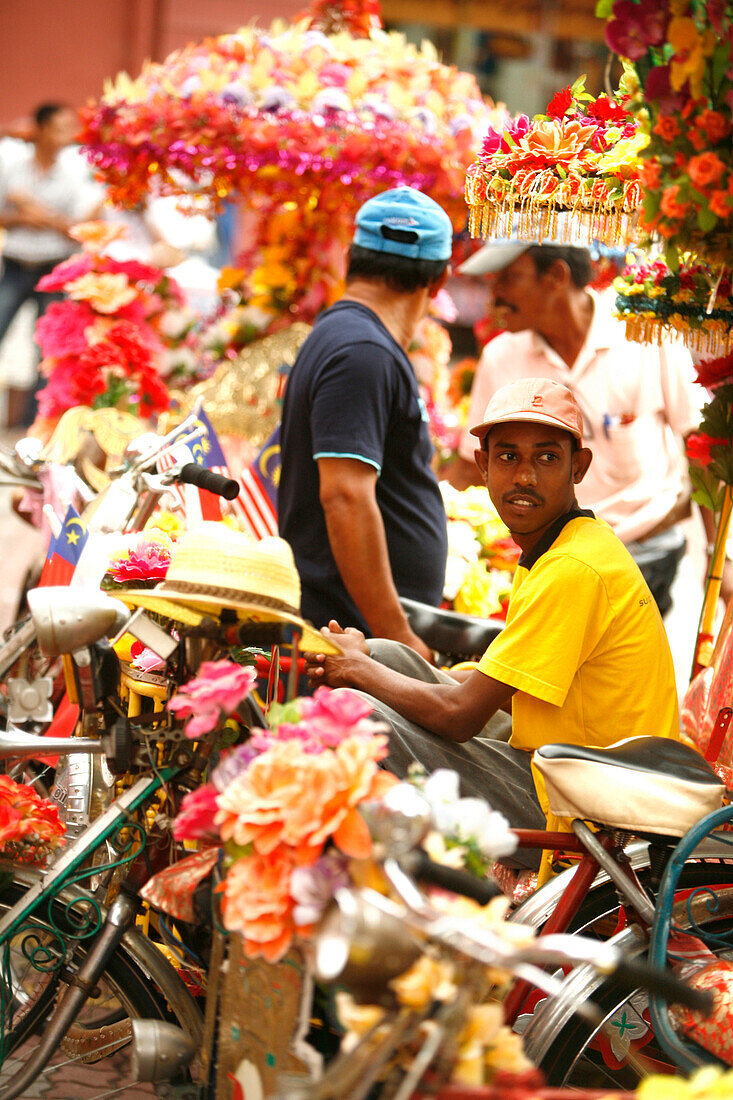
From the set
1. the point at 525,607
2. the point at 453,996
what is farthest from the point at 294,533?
the point at 453,996

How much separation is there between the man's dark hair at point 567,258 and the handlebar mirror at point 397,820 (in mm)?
3236

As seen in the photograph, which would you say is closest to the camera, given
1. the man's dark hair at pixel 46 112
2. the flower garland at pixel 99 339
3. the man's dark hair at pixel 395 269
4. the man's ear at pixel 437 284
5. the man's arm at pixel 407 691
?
the man's arm at pixel 407 691

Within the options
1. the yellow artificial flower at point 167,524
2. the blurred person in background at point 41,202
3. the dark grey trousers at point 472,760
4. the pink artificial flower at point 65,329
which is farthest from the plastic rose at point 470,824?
the blurred person in background at point 41,202

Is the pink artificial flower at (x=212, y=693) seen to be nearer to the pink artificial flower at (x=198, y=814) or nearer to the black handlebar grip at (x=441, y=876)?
the pink artificial flower at (x=198, y=814)

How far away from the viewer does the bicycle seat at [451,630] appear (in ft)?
10.6

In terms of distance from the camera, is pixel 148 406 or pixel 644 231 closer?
pixel 644 231

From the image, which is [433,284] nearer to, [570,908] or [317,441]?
[317,441]

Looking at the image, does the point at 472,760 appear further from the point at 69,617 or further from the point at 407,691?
the point at 69,617

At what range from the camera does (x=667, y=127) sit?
1.88 metres

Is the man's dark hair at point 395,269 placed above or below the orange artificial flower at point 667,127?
below

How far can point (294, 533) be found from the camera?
3.40 m

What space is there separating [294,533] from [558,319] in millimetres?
1785

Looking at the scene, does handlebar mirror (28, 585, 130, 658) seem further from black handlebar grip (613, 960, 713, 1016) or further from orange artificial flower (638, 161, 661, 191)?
orange artificial flower (638, 161, 661, 191)

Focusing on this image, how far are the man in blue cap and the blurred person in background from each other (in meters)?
5.97
